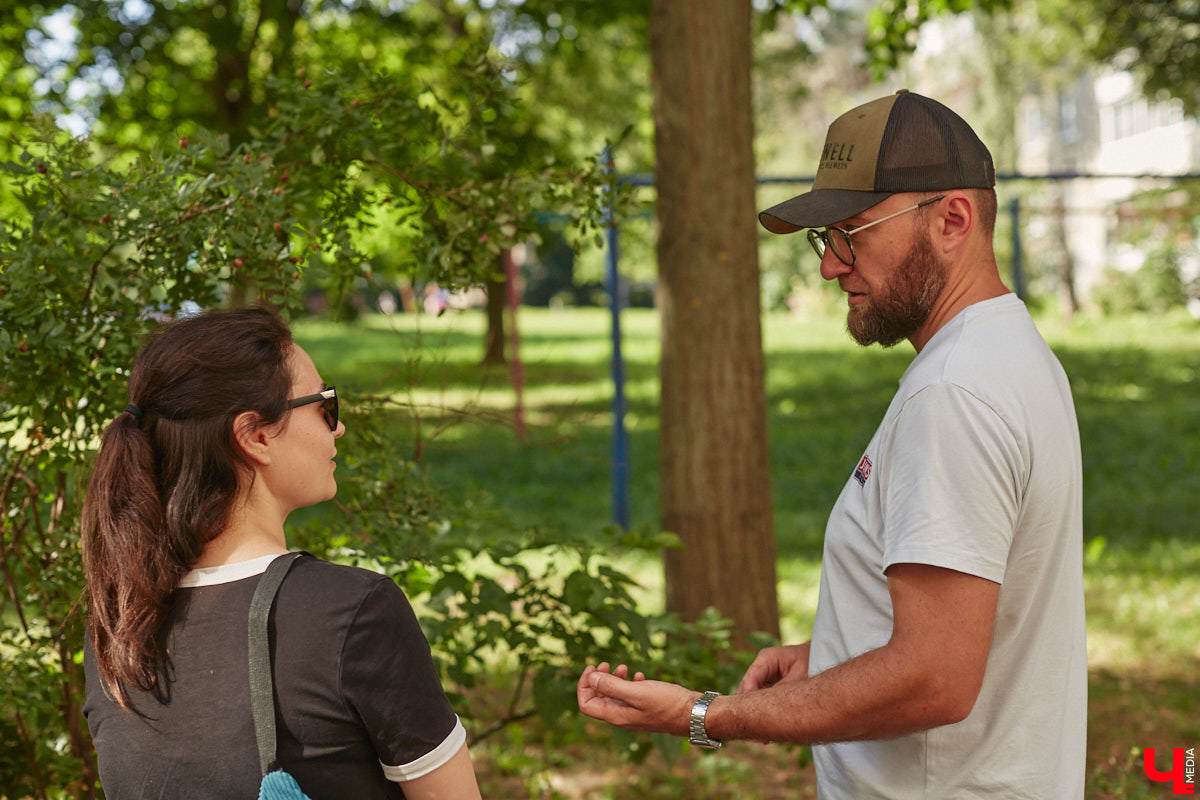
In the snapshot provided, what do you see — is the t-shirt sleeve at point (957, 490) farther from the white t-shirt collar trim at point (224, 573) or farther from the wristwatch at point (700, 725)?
the white t-shirt collar trim at point (224, 573)

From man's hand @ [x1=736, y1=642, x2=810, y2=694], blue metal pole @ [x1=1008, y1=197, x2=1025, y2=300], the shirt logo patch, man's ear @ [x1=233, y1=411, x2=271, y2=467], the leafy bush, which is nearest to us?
man's ear @ [x1=233, y1=411, x2=271, y2=467]

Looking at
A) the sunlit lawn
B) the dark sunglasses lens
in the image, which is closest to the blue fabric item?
the dark sunglasses lens

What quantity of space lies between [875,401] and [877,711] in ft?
43.9

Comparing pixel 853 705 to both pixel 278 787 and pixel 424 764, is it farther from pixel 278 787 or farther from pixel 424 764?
pixel 278 787

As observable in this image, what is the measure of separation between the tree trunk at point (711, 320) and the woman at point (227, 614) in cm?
287

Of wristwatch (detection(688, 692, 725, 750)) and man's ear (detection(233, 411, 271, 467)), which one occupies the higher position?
man's ear (detection(233, 411, 271, 467))

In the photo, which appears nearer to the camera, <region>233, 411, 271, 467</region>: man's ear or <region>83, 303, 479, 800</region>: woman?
<region>83, 303, 479, 800</region>: woman

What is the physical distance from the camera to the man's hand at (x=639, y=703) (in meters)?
1.80

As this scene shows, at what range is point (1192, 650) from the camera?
19.6 ft

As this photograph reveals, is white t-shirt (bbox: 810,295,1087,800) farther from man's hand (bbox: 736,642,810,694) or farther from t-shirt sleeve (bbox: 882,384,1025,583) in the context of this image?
man's hand (bbox: 736,642,810,694)

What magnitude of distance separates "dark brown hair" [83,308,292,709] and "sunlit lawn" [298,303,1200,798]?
51.9 inches

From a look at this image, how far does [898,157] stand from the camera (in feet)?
5.84

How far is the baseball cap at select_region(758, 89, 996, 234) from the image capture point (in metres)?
1.76

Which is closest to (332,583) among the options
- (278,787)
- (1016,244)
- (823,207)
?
(278,787)
